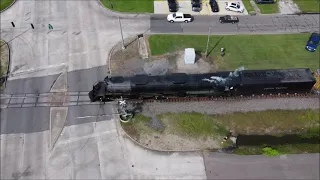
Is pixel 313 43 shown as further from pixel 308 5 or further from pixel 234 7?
pixel 234 7

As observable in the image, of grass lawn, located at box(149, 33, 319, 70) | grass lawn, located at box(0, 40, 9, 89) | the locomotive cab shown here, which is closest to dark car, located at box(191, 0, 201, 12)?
grass lawn, located at box(149, 33, 319, 70)

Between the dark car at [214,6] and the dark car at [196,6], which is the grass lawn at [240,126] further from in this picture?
the dark car at [196,6]

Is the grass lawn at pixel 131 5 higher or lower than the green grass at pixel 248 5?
higher

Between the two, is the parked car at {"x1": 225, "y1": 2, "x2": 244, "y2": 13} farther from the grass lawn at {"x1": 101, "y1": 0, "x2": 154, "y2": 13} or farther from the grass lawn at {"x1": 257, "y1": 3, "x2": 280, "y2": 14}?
the grass lawn at {"x1": 101, "y1": 0, "x2": 154, "y2": 13}

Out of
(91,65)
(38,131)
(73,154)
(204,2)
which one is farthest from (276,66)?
(38,131)

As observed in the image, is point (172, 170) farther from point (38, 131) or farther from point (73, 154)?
point (38, 131)

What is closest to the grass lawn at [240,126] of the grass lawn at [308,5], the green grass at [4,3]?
the grass lawn at [308,5]

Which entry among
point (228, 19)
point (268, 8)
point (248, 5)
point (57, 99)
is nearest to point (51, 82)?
point (57, 99)
